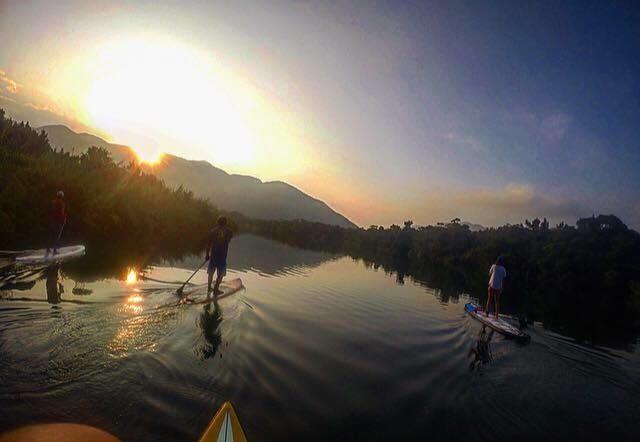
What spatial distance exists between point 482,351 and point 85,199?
27.4 metres

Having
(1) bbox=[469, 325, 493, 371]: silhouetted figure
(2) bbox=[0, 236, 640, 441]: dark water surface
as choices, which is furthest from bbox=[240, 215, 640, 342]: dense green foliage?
(2) bbox=[0, 236, 640, 441]: dark water surface

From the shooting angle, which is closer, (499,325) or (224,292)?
(224,292)

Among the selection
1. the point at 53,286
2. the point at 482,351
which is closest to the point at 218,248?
the point at 53,286

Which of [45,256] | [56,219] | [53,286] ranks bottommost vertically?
[53,286]

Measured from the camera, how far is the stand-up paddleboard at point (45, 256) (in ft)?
44.9

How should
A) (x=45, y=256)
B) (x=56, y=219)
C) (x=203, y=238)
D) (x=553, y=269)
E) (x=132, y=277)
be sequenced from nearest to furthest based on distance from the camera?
(x=45, y=256)
(x=132, y=277)
(x=56, y=219)
(x=203, y=238)
(x=553, y=269)

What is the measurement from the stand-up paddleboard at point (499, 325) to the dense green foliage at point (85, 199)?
22.7 metres

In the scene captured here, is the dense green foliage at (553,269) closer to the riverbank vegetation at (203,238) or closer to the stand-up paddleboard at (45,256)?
the riverbank vegetation at (203,238)

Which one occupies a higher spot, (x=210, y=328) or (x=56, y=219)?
(x=56, y=219)

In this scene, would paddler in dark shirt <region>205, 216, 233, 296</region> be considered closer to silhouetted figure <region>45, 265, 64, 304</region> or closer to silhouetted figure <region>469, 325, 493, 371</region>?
silhouetted figure <region>45, 265, 64, 304</region>

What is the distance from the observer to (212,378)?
645cm

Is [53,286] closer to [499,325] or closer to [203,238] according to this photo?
[499,325]

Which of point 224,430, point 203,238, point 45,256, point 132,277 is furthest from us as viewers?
point 203,238

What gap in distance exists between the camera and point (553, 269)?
43531 mm
